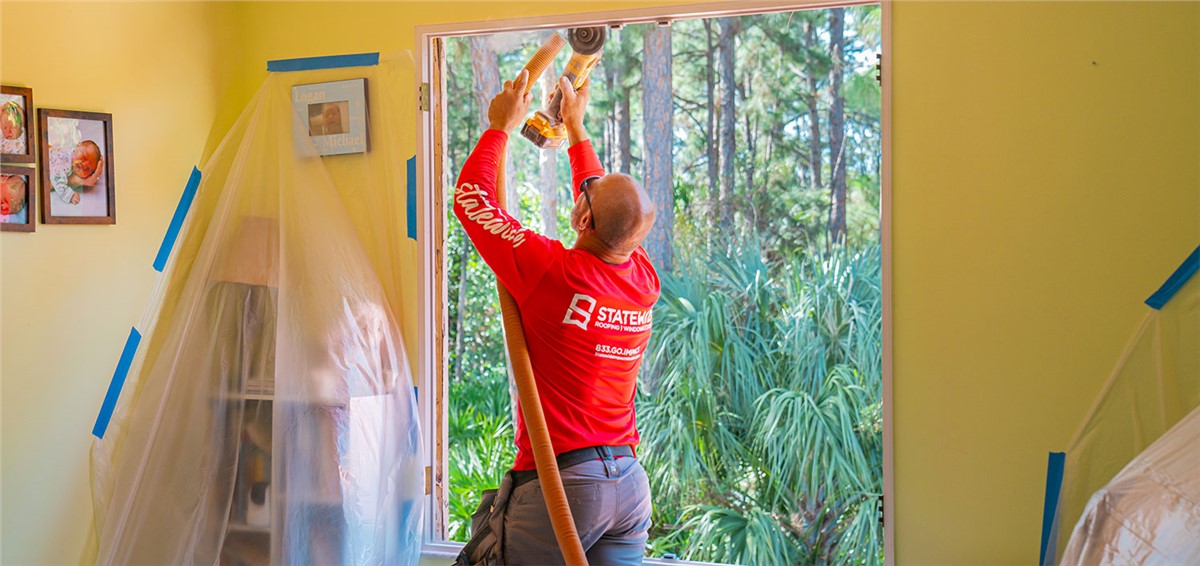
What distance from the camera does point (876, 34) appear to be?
457cm

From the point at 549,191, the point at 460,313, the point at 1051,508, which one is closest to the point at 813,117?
the point at 549,191

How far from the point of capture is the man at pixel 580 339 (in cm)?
193

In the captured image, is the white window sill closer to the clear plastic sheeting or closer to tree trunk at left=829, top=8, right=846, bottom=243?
the clear plastic sheeting

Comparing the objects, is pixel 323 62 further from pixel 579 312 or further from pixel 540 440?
pixel 540 440

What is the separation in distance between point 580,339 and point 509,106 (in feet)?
1.81

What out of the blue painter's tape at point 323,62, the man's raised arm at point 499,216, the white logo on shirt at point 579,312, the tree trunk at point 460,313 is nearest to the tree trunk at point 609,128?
the tree trunk at point 460,313

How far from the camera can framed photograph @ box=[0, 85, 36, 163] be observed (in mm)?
2283

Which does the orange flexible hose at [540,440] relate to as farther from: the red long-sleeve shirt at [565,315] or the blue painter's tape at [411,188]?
the blue painter's tape at [411,188]

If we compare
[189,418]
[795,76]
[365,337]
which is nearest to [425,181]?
[365,337]

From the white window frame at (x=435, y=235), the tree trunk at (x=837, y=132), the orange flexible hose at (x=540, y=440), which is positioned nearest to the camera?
Result: the orange flexible hose at (x=540, y=440)

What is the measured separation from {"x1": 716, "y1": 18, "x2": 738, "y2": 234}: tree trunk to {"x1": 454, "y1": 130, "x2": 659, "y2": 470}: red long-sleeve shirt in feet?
8.26

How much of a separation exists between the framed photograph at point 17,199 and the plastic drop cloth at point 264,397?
1.16 feet

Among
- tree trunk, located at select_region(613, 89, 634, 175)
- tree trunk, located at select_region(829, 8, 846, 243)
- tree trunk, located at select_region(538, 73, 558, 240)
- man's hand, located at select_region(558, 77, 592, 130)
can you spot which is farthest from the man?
tree trunk, located at select_region(538, 73, 558, 240)

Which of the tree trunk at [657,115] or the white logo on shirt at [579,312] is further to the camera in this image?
the tree trunk at [657,115]
